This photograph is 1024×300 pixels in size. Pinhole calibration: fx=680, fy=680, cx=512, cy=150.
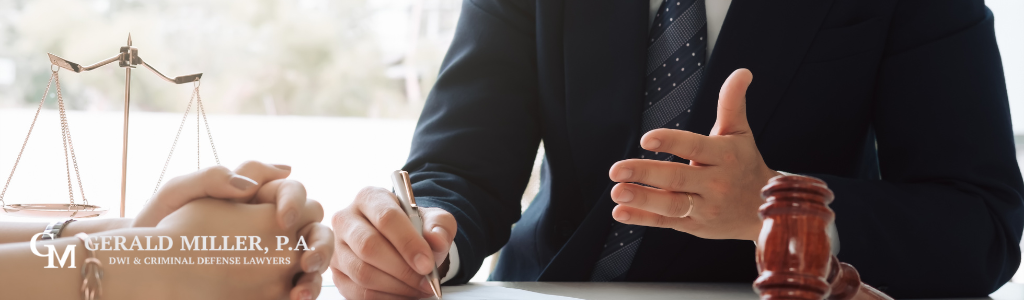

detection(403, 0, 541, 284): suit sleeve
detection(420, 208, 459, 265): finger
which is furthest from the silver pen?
detection(403, 0, 541, 284): suit sleeve

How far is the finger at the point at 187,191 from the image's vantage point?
1.43 feet

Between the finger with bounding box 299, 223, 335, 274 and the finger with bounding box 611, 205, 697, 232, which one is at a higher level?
→ the finger with bounding box 299, 223, 335, 274

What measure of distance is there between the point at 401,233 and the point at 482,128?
1.35 ft

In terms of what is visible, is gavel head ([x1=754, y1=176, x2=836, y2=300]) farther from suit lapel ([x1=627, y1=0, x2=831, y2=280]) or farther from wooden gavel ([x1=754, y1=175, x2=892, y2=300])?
suit lapel ([x1=627, y1=0, x2=831, y2=280])

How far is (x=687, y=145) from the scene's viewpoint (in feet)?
2.10

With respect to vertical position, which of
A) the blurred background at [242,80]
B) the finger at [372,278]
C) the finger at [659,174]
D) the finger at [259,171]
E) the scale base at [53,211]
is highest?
the finger at [259,171]

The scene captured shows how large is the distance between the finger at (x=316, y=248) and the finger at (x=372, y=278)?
0.22m

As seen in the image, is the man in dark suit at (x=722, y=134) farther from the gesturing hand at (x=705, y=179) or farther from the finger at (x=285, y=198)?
the finger at (x=285, y=198)

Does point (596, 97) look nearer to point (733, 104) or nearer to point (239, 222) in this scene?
point (733, 104)

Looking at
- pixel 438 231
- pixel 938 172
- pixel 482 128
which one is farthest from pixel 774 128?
pixel 438 231

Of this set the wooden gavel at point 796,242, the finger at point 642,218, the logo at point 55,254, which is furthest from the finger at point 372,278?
the wooden gavel at point 796,242

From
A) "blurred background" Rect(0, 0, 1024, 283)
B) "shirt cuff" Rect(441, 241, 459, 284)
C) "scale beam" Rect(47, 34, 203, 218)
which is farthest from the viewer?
"blurred background" Rect(0, 0, 1024, 283)

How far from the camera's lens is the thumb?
0.62 metres

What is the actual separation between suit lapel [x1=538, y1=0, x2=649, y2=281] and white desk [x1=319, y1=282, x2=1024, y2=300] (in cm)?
19
